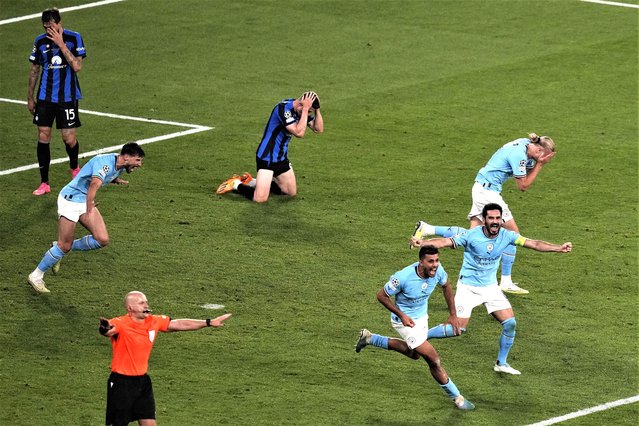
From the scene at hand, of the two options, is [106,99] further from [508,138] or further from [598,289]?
[598,289]

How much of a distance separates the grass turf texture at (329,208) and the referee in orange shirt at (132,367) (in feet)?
5.34

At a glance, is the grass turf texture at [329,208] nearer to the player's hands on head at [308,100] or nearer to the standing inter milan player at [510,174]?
the standing inter milan player at [510,174]

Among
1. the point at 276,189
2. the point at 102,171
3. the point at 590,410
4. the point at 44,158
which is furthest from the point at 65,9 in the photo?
the point at 590,410

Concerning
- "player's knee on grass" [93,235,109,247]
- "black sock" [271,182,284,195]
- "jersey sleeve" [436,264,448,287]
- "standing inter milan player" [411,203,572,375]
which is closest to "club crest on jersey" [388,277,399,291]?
"jersey sleeve" [436,264,448,287]

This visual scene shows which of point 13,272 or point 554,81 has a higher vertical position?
point 554,81

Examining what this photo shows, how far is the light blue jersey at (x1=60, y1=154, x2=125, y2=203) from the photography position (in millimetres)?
19172

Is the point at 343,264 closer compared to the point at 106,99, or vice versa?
the point at 343,264

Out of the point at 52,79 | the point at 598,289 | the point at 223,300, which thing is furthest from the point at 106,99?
the point at 598,289

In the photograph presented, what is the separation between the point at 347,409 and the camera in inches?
661

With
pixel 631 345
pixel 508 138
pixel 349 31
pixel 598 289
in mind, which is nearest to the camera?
pixel 631 345

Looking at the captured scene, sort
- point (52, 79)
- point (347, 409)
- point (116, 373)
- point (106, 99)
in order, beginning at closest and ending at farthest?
point (116, 373) → point (347, 409) → point (52, 79) → point (106, 99)

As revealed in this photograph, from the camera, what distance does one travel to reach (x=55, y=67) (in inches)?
930

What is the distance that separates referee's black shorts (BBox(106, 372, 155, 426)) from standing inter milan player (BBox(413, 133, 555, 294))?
23.5 feet

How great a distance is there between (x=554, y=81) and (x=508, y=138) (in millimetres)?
4092
